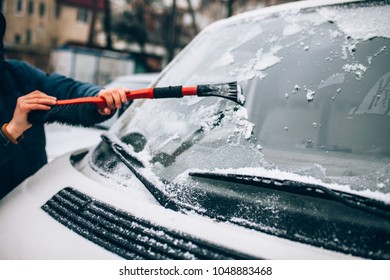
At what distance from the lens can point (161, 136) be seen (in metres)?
1.61

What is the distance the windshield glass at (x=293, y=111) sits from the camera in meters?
1.23

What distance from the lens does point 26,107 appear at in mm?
1503

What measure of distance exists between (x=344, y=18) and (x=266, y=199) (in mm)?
987

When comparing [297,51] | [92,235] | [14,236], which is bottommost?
[14,236]

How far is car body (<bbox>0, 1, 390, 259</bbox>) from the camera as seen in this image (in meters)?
0.99

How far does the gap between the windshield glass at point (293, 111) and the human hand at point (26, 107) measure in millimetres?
396

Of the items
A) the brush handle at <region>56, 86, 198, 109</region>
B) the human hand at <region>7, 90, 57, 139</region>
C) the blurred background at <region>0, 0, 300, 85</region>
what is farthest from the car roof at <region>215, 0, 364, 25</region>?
the blurred background at <region>0, 0, 300, 85</region>

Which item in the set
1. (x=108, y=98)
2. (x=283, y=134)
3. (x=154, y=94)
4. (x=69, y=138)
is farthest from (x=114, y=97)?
(x=69, y=138)

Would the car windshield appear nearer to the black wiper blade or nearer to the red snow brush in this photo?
the black wiper blade

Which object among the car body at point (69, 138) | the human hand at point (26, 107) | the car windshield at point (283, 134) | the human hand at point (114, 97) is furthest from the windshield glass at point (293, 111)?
the car body at point (69, 138)

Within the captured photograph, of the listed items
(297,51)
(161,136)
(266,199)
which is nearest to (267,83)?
(297,51)

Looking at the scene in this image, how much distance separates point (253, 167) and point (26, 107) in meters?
1.04

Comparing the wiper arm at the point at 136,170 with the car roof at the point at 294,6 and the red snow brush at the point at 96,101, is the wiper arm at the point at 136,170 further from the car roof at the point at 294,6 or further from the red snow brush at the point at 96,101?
the car roof at the point at 294,6
